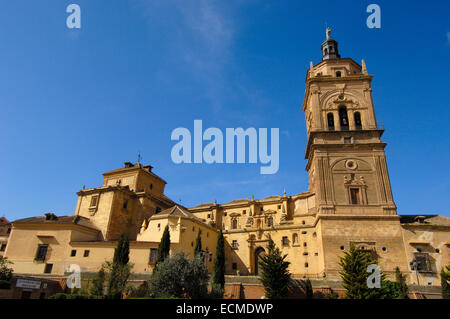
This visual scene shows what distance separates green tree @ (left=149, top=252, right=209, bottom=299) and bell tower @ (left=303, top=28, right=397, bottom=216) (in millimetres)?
15074

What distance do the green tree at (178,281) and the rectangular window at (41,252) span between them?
16.1 meters

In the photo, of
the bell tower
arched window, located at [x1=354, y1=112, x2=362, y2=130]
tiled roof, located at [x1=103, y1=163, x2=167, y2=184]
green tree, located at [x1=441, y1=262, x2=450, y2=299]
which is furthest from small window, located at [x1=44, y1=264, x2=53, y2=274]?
arched window, located at [x1=354, y1=112, x2=362, y2=130]

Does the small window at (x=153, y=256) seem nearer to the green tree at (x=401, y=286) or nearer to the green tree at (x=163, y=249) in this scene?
the green tree at (x=163, y=249)

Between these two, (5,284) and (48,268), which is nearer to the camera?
(5,284)

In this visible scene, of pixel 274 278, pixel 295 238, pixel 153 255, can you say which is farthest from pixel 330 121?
pixel 153 255

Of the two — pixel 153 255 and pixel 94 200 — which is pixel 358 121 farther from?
pixel 94 200

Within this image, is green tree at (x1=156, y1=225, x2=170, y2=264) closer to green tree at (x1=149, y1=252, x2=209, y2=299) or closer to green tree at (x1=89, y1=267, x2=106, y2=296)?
green tree at (x1=149, y1=252, x2=209, y2=299)

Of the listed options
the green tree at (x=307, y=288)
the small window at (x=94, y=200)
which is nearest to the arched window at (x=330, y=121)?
the green tree at (x=307, y=288)

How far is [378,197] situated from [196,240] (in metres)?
19.8

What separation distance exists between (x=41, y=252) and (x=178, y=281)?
740 inches

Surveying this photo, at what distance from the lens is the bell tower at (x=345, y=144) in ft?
108

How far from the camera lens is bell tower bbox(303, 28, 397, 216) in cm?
3288

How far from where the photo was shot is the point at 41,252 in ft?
110

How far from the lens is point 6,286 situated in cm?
2411
